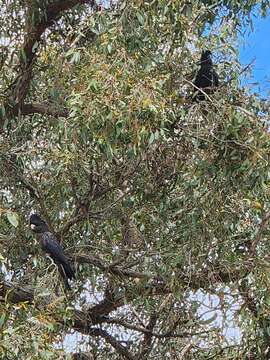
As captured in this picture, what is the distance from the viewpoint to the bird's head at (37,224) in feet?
14.1

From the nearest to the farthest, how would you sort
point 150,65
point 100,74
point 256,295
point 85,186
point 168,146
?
point 100,74, point 150,65, point 256,295, point 168,146, point 85,186

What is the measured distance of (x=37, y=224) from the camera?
432cm

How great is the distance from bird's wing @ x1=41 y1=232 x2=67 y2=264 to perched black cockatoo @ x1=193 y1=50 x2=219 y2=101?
3.87 feet

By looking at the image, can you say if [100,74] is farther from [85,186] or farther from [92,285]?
[92,285]

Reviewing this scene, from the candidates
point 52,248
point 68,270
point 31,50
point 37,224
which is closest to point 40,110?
point 31,50

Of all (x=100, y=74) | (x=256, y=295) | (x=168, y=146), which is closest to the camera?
(x=100, y=74)

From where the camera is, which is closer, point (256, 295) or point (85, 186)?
point (256, 295)

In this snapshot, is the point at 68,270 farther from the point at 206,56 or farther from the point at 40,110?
the point at 206,56

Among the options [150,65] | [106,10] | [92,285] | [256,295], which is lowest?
[256,295]

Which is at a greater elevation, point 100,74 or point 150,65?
point 150,65

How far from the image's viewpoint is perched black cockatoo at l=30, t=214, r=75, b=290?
411cm

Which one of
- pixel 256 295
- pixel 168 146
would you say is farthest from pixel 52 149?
pixel 256 295

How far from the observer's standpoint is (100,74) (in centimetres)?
337

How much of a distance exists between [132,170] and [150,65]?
37.1 inches
